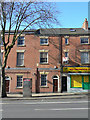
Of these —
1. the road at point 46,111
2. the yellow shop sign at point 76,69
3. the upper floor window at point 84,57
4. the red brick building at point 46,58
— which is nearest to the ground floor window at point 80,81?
the red brick building at point 46,58

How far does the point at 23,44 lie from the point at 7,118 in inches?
642

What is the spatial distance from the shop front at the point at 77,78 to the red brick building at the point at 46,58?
0.16 metres

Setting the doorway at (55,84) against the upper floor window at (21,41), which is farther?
the upper floor window at (21,41)

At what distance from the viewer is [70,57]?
2228 centimetres

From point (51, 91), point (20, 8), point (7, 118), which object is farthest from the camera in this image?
point (51, 91)

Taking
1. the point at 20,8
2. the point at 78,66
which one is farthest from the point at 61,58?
the point at 20,8

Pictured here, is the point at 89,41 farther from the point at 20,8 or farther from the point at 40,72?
the point at 20,8

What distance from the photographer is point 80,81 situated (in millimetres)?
21859

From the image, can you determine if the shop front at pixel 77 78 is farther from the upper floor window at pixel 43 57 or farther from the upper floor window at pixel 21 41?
the upper floor window at pixel 21 41

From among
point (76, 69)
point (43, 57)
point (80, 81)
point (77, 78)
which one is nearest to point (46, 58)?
point (43, 57)

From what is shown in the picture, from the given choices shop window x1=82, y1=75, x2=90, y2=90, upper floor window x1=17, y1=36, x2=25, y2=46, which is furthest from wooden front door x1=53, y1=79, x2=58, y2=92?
upper floor window x1=17, y1=36, x2=25, y2=46

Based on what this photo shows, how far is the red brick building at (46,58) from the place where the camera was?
21641 mm

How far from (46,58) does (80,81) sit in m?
6.45

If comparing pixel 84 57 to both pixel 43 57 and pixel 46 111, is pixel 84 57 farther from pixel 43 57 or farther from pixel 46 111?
pixel 46 111
